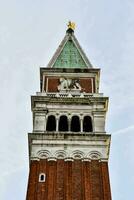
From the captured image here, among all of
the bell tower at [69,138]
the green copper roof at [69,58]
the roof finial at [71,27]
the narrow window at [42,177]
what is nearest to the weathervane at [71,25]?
the roof finial at [71,27]

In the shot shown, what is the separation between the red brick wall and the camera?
4931 cm

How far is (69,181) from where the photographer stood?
5078 centimetres

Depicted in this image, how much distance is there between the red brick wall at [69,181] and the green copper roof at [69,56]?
1643 centimetres

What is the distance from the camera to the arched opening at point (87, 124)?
56.9 metres

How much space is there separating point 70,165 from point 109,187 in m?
4.39

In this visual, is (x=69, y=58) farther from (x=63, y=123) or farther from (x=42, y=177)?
(x=42, y=177)

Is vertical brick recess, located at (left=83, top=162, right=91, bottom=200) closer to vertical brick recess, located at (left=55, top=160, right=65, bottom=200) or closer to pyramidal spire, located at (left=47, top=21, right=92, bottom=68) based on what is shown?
vertical brick recess, located at (left=55, top=160, right=65, bottom=200)

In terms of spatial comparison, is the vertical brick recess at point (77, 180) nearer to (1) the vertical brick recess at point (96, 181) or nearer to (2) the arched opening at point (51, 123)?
(1) the vertical brick recess at point (96, 181)

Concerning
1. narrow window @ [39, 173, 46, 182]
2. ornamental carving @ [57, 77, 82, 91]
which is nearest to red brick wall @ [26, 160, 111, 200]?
narrow window @ [39, 173, 46, 182]

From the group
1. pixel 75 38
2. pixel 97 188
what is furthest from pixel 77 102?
pixel 75 38

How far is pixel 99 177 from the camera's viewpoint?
2020 inches

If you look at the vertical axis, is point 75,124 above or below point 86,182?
above

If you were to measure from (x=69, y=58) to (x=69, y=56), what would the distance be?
63 centimetres

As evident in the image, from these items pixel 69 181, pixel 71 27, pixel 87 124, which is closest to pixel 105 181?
pixel 69 181
